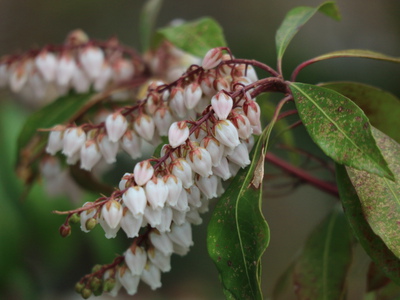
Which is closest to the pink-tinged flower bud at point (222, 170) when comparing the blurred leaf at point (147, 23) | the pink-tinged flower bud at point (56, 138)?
the pink-tinged flower bud at point (56, 138)

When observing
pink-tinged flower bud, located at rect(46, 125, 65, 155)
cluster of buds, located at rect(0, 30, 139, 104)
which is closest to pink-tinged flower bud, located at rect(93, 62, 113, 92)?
cluster of buds, located at rect(0, 30, 139, 104)

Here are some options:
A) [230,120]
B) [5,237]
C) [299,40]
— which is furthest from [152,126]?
[299,40]

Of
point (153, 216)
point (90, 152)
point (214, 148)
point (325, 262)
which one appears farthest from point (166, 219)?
point (325, 262)

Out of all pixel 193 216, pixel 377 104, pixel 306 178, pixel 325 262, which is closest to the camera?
pixel 193 216

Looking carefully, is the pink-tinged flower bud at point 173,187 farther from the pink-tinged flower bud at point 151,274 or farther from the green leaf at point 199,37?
the green leaf at point 199,37

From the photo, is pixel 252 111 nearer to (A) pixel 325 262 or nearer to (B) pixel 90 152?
(B) pixel 90 152

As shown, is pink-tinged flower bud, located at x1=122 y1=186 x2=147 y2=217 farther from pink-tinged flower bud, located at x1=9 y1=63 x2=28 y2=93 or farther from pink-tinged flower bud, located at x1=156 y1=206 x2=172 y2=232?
pink-tinged flower bud, located at x1=9 y1=63 x2=28 y2=93
